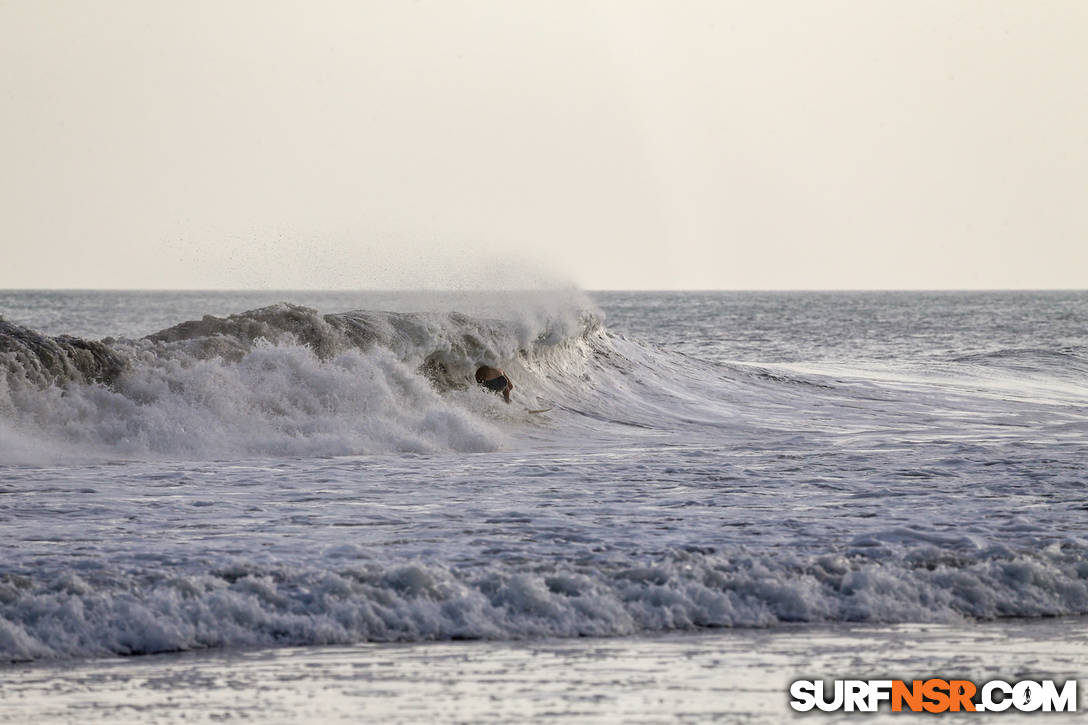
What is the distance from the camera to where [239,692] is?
5.77 meters

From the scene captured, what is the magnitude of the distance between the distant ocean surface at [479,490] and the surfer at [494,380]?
26 centimetres

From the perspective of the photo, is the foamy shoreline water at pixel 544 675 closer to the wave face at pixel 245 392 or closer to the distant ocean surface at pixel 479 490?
the distant ocean surface at pixel 479 490

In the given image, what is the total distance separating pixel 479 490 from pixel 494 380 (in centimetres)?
707

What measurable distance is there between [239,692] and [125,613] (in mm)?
1266

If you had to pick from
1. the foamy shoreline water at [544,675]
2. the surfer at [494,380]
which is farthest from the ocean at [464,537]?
the surfer at [494,380]

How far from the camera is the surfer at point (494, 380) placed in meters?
17.7

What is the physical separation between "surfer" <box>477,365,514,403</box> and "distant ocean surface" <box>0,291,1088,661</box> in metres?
0.26

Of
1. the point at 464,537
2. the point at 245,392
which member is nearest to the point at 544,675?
the point at 464,537

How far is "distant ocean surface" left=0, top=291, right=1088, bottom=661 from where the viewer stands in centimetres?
708

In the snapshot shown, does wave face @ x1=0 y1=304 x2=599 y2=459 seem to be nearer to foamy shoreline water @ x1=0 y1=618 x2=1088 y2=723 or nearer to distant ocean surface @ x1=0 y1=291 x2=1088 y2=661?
distant ocean surface @ x1=0 y1=291 x2=1088 y2=661

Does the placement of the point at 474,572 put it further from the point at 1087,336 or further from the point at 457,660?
the point at 1087,336

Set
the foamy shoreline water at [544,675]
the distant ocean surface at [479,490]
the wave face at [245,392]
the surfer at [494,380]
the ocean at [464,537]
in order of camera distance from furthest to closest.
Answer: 1. the surfer at [494,380]
2. the wave face at [245,392]
3. the distant ocean surface at [479,490]
4. the ocean at [464,537]
5. the foamy shoreline water at [544,675]

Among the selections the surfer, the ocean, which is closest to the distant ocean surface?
the ocean

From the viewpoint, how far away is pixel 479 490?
10.8 metres
